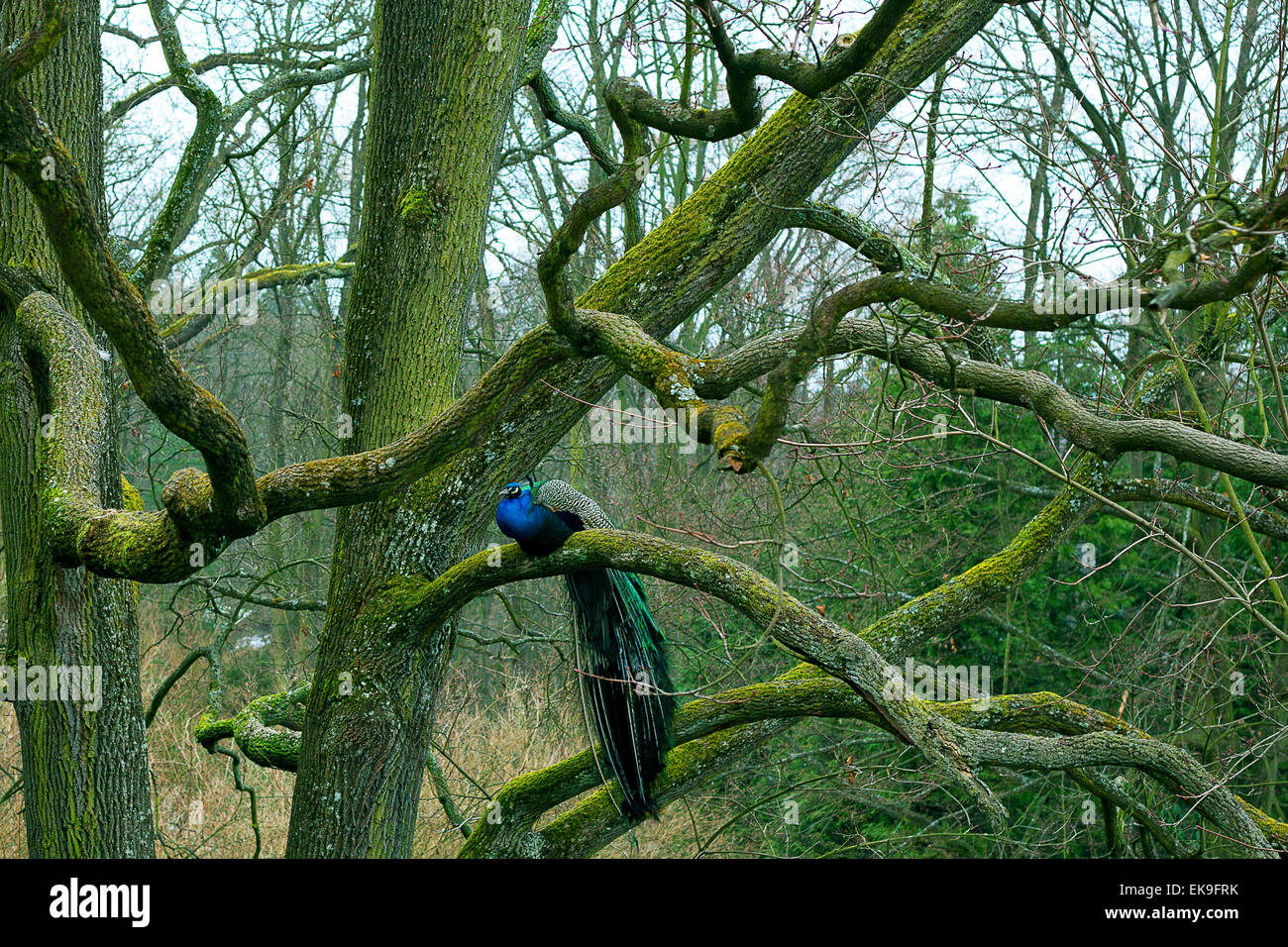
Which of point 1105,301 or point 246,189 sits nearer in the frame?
point 1105,301

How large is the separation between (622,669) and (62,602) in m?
2.25

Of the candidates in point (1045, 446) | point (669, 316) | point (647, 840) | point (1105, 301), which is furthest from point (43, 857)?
point (1045, 446)

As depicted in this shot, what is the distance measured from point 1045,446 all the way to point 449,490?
6.91m

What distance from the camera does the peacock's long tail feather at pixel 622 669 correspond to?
172 inches

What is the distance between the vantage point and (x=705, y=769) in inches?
169

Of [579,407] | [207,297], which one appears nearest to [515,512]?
[579,407]

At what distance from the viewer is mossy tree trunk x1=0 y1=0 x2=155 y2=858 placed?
417 centimetres

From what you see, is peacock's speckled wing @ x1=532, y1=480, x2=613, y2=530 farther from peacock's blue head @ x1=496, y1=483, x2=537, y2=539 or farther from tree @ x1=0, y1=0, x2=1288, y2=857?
tree @ x1=0, y1=0, x2=1288, y2=857

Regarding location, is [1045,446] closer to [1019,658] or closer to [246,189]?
[1019,658]

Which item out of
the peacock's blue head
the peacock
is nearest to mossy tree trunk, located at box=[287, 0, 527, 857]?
the peacock's blue head
